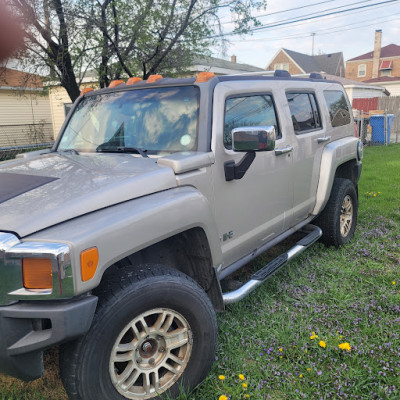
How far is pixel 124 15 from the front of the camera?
32.2 feet

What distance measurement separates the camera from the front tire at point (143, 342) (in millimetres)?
1983

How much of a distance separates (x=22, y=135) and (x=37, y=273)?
19.8 m

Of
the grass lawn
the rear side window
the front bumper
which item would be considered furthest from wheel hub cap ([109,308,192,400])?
the rear side window

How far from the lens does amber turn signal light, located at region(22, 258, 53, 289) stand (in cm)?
183

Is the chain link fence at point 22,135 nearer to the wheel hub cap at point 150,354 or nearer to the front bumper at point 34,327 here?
the wheel hub cap at point 150,354

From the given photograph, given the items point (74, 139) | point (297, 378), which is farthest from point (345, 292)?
point (74, 139)

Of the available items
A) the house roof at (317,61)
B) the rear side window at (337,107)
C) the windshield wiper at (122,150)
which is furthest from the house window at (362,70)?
the windshield wiper at (122,150)

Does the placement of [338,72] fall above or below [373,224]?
above

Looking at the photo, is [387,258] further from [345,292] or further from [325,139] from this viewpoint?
[325,139]

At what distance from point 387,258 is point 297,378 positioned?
2.44 metres

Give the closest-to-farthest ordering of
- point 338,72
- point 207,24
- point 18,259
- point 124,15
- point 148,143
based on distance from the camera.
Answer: point 18,259, point 148,143, point 124,15, point 207,24, point 338,72

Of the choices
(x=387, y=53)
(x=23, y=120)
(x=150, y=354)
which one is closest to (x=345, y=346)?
(x=150, y=354)

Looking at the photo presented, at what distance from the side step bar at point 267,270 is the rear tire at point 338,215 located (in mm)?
244

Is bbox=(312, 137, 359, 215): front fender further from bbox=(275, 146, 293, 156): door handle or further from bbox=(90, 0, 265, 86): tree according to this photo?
Result: bbox=(90, 0, 265, 86): tree
